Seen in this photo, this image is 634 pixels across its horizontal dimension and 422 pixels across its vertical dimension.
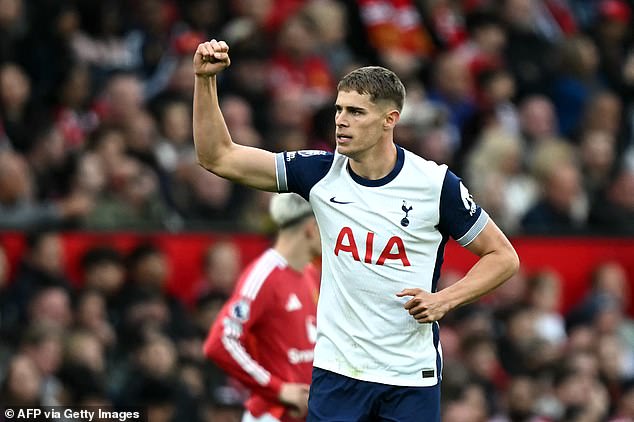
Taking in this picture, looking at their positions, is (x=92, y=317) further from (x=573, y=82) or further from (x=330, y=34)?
(x=573, y=82)

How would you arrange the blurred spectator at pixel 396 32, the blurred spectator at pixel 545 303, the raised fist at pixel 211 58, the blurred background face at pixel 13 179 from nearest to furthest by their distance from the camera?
the raised fist at pixel 211 58
the blurred background face at pixel 13 179
the blurred spectator at pixel 545 303
the blurred spectator at pixel 396 32

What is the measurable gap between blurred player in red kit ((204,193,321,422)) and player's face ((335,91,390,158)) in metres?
1.44

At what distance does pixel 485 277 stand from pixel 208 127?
58.8 inches

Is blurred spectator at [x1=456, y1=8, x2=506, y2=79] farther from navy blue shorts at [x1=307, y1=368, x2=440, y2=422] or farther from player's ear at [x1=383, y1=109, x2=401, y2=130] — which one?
navy blue shorts at [x1=307, y1=368, x2=440, y2=422]

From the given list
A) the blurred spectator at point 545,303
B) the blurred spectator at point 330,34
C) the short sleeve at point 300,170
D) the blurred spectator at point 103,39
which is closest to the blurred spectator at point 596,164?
the blurred spectator at point 545,303

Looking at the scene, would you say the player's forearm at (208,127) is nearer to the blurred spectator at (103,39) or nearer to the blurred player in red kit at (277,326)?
the blurred player in red kit at (277,326)

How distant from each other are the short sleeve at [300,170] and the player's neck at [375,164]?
0.52 ft

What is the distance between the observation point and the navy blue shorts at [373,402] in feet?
23.9

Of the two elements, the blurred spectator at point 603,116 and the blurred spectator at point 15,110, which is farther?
the blurred spectator at point 603,116

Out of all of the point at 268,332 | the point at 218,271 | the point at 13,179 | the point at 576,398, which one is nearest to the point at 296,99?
the point at 218,271

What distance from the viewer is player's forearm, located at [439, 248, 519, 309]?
23.3ft

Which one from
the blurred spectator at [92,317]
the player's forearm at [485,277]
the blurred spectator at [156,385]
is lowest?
the blurred spectator at [156,385]

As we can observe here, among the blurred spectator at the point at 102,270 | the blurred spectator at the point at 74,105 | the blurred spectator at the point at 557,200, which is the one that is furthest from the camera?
the blurred spectator at the point at 557,200

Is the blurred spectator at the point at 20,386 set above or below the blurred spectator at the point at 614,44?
below
